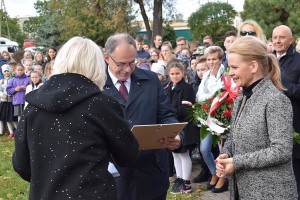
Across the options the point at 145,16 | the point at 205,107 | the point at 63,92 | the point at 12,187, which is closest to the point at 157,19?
the point at 145,16

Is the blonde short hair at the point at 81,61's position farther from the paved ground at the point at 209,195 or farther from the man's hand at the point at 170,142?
the paved ground at the point at 209,195

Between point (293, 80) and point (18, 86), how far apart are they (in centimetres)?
819

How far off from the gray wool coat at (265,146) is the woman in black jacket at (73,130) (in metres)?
0.85

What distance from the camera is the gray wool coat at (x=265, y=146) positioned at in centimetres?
287

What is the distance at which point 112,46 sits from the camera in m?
3.60

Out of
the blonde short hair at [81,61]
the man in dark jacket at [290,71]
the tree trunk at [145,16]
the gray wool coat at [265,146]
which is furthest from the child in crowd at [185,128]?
the tree trunk at [145,16]

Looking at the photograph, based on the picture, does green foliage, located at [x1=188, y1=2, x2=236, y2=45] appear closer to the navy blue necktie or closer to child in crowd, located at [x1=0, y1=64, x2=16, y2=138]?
child in crowd, located at [x1=0, y1=64, x2=16, y2=138]

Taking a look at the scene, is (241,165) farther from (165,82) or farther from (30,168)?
(165,82)

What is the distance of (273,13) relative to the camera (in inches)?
607

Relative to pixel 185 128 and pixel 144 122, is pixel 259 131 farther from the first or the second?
pixel 185 128

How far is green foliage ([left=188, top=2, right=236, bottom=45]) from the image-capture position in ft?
84.8

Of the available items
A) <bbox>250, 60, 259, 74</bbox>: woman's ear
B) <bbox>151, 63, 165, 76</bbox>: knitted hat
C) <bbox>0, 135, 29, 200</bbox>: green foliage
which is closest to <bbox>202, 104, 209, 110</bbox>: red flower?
<bbox>250, 60, 259, 74</bbox>: woman's ear

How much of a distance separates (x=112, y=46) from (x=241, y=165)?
1.42 m

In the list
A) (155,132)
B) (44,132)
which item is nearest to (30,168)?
(44,132)
